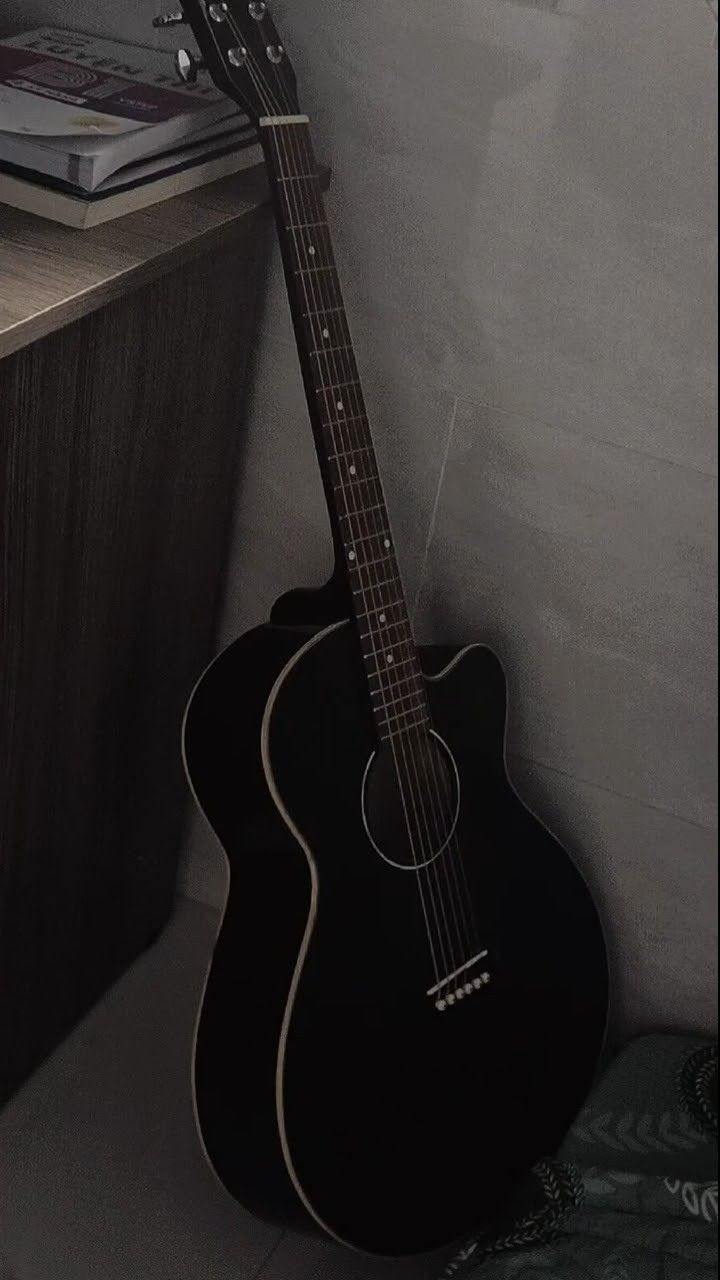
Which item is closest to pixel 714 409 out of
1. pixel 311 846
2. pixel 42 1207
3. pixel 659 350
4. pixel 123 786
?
pixel 659 350

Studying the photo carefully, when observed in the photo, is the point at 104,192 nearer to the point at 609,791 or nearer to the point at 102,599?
the point at 102,599

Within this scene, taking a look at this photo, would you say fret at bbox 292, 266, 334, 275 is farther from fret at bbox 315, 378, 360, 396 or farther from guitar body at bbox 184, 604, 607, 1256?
guitar body at bbox 184, 604, 607, 1256

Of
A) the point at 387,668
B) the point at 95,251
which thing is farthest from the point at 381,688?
the point at 95,251

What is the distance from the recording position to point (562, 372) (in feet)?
3.35

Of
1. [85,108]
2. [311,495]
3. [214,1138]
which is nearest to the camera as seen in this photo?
[85,108]

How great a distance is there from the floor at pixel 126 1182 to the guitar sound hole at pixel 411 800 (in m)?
0.37

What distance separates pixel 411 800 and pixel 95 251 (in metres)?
0.47

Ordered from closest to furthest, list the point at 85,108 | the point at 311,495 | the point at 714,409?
the point at 714,409
the point at 85,108
the point at 311,495

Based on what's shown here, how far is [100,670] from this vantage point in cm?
117

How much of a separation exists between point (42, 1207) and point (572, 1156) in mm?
459

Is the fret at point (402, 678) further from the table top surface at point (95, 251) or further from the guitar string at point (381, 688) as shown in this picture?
the table top surface at point (95, 251)

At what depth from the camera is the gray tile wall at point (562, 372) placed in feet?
2.95

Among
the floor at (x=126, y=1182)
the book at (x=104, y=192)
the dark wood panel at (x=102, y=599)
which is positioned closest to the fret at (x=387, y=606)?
the dark wood panel at (x=102, y=599)

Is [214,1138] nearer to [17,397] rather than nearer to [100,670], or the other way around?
[100,670]
